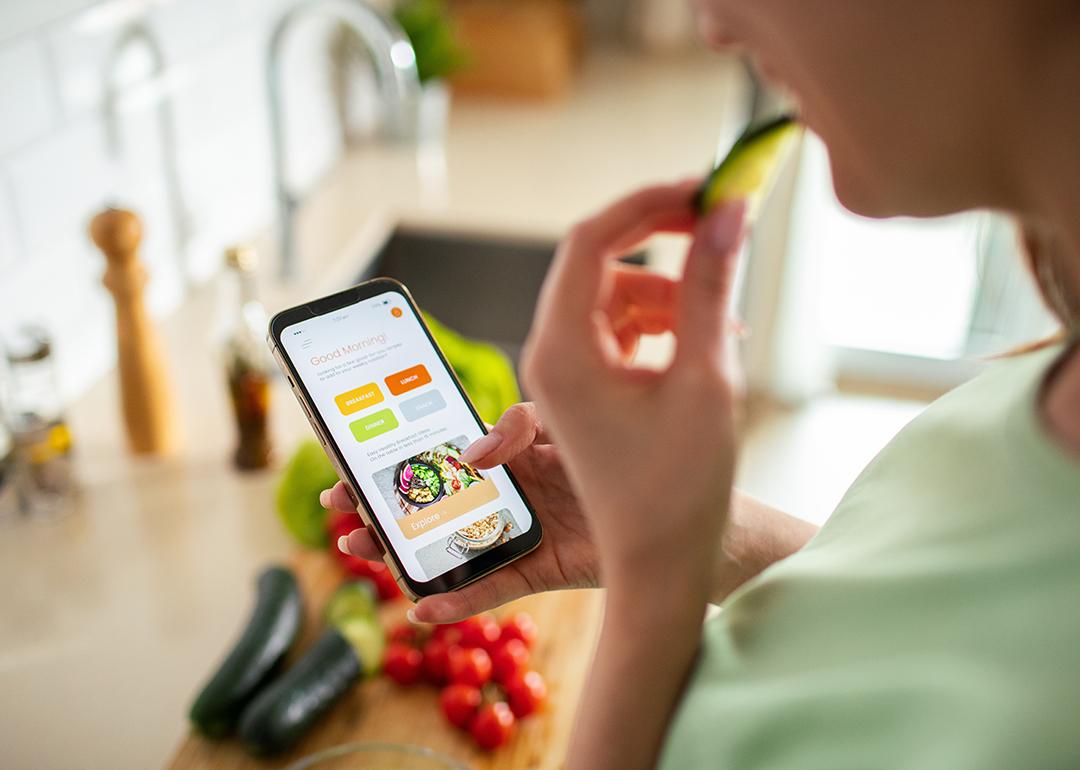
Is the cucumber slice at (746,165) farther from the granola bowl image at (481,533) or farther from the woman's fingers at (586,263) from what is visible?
the granola bowl image at (481,533)

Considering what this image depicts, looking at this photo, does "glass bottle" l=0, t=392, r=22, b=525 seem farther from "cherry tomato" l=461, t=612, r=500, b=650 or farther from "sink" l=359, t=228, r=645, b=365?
"sink" l=359, t=228, r=645, b=365

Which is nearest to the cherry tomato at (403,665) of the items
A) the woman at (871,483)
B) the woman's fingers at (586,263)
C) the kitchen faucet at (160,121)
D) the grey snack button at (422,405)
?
the grey snack button at (422,405)

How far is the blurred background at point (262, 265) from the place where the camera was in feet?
3.19

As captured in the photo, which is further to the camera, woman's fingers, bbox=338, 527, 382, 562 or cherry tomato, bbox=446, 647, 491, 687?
cherry tomato, bbox=446, 647, 491, 687

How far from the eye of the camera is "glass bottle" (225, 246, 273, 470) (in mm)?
1105

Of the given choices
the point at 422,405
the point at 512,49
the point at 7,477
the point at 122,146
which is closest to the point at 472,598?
the point at 422,405

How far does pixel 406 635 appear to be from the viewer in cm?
95

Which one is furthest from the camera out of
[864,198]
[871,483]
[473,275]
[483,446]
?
[473,275]

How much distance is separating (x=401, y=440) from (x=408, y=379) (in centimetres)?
6

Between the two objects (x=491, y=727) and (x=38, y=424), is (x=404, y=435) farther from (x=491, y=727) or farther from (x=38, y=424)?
(x=38, y=424)

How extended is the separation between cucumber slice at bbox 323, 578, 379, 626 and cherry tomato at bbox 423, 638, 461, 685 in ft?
0.22

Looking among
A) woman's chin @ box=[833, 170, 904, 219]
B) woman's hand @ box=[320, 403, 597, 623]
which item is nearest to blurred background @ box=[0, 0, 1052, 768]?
woman's chin @ box=[833, 170, 904, 219]

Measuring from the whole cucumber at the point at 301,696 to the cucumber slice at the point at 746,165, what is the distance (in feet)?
1.85

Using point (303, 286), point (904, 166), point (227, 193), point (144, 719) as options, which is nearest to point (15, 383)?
point (144, 719)
